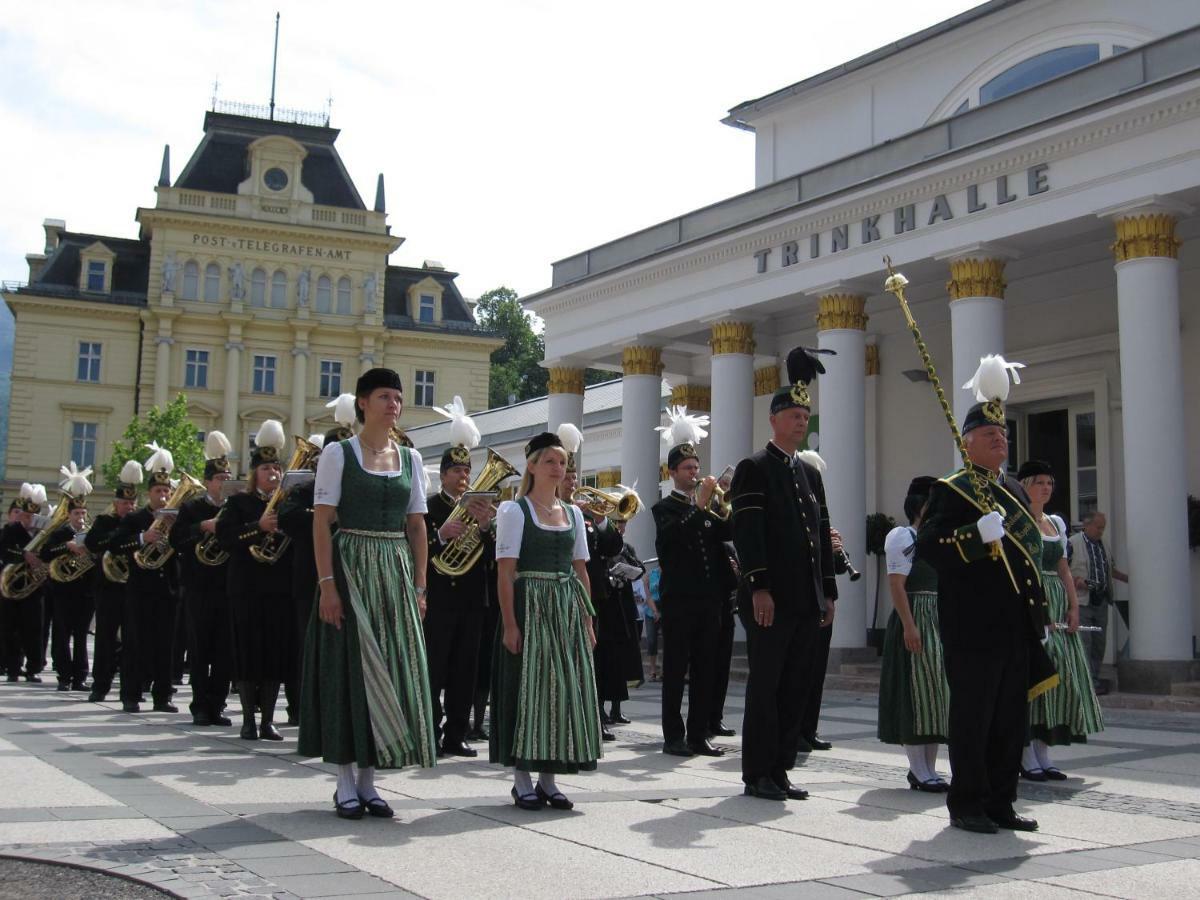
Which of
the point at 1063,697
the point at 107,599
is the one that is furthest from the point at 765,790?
the point at 107,599

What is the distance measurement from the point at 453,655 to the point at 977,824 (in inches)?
168

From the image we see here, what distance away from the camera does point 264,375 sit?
59.8 metres

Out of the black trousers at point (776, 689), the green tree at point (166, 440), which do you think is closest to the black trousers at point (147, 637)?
the black trousers at point (776, 689)

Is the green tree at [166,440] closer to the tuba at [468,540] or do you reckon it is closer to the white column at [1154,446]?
the white column at [1154,446]

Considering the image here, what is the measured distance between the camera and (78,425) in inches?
2274

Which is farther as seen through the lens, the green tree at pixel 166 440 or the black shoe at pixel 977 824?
the green tree at pixel 166 440

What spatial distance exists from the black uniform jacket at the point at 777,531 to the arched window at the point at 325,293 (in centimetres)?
5509

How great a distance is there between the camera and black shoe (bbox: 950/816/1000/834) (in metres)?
6.10

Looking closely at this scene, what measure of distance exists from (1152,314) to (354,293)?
48882 millimetres

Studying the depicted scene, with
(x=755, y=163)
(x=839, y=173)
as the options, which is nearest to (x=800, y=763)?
(x=839, y=173)

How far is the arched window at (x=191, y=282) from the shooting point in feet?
191

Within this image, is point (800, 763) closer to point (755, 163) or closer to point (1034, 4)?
point (1034, 4)

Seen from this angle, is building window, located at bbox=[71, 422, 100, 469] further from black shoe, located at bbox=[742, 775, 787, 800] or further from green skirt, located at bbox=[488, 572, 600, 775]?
black shoe, located at bbox=[742, 775, 787, 800]

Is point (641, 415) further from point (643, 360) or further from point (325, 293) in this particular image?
point (325, 293)
